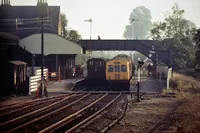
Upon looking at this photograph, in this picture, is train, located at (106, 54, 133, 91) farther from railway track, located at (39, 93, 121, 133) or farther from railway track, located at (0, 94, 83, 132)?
railway track, located at (0, 94, 83, 132)

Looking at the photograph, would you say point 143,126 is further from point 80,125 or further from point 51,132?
point 51,132

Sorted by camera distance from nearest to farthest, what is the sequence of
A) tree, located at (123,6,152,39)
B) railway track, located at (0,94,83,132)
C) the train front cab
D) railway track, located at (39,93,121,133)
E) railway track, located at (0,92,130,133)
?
railway track, located at (39,93,121,133) < railway track, located at (0,92,130,133) < railway track, located at (0,94,83,132) < the train front cab < tree, located at (123,6,152,39)

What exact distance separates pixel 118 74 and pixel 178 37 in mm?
29470

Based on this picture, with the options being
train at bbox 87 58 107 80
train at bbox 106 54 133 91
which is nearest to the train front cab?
train at bbox 106 54 133 91

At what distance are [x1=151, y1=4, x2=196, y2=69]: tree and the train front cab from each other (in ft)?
83.6

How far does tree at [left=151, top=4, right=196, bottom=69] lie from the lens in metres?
50.3

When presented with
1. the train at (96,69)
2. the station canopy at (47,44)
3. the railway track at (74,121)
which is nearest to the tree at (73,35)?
the station canopy at (47,44)

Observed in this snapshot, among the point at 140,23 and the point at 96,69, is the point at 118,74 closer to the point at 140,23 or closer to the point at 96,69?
the point at 96,69

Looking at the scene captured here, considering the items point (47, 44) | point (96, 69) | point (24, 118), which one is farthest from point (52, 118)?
point (47, 44)

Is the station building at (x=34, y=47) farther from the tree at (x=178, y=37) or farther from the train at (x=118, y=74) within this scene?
the tree at (x=178, y=37)

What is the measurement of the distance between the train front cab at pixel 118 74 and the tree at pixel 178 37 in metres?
25.5

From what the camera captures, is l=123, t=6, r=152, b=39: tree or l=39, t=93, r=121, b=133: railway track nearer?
l=39, t=93, r=121, b=133: railway track

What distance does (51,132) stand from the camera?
1127cm

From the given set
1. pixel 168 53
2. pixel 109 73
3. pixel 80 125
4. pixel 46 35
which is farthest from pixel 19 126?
pixel 168 53
